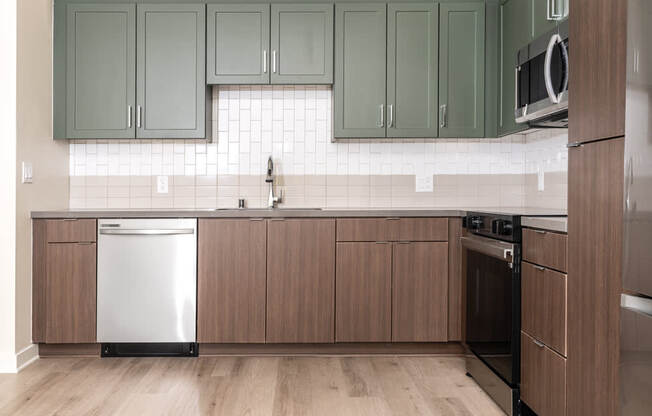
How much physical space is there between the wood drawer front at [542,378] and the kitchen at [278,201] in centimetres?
2

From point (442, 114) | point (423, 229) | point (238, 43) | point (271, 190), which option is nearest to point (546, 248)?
point (423, 229)

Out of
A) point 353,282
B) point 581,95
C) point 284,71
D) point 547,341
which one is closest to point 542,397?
point 547,341

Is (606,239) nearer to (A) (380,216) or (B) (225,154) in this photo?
(A) (380,216)

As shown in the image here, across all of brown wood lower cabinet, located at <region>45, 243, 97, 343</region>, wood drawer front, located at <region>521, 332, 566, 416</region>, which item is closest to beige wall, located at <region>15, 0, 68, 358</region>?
brown wood lower cabinet, located at <region>45, 243, 97, 343</region>

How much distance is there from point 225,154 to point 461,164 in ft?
5.53

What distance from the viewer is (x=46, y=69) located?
12.2 ft

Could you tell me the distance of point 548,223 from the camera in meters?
2.26

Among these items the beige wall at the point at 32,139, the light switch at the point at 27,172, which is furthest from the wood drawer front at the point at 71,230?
the light switch at the point at 27,172

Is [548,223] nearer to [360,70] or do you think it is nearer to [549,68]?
[549,68]

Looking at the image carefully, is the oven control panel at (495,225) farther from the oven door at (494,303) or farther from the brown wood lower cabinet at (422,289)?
the brown wood lower cabinet at (422,289)

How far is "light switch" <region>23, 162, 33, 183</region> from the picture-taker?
3.40m

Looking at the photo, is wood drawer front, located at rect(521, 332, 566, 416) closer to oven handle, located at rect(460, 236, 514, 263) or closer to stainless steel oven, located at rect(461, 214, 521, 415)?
stainless steel oven, located at rect(461, 214, 521, 415)

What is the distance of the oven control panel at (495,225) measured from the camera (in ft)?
8.39

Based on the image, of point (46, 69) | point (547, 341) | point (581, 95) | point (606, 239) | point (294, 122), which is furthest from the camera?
point (294, 122)
